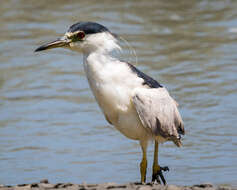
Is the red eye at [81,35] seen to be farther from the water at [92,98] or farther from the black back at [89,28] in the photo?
the water at [92,98]

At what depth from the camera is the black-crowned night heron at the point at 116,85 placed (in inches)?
259

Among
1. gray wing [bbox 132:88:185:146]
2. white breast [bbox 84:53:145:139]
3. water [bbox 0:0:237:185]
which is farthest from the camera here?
water [bbox 0:0:237:185]

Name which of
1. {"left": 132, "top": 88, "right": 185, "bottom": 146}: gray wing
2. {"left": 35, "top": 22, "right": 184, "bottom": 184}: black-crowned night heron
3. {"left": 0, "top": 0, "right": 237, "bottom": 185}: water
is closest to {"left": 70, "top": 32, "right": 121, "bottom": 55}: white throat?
{"left": 35, "top": 22, "right": 184, "bottom": 184}: black-crowned night heron

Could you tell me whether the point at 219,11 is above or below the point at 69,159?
above

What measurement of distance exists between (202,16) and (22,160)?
8330mm

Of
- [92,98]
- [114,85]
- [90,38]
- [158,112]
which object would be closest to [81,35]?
[90,38]

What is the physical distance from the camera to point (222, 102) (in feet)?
35.0

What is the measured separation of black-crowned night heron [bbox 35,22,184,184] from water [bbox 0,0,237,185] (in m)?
1.46

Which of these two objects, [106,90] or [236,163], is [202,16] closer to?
[236,163]

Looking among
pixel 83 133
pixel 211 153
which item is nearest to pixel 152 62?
pixel 83 133

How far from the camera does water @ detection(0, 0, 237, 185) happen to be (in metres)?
8.54

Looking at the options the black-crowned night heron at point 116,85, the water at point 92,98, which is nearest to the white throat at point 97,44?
the black-crowned night heron at point 116,85

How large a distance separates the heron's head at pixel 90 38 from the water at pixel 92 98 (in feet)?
6.99

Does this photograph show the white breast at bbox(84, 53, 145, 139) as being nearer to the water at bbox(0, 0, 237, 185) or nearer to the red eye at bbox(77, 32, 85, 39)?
the red eye at bbox(77, 32, 85, 39)
